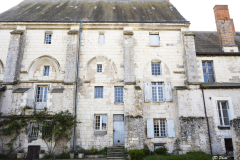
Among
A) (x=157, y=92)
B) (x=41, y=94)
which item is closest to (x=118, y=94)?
(x=157, y=92)

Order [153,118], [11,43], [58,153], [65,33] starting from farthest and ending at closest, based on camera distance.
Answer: [65,33], [11,43], [153,118], [58,153]

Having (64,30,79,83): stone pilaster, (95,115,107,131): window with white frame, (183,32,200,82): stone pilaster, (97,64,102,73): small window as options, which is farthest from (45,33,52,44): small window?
(183,32,200,82): stone pilaster

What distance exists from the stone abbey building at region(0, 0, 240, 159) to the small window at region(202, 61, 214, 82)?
84 millimetres

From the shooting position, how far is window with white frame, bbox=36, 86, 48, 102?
1382 centimetres

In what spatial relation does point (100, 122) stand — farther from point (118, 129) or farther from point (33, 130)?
point (33, 130)

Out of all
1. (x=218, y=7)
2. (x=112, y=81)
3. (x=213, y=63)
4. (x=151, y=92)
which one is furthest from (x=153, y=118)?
(x=218, y=7)

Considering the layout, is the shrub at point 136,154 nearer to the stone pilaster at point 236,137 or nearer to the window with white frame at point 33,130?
the stone pilaster at point 236,137

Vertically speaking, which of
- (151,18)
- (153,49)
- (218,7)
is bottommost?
(153,49)

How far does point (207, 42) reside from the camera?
55.2ft

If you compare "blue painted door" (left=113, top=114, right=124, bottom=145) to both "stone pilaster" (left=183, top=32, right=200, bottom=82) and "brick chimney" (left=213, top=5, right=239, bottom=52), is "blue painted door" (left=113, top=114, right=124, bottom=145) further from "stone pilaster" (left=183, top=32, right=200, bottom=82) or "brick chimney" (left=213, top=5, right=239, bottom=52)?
"brick chimney" (left=213, top=5, right=239, bottom=52)

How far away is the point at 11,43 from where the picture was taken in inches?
569

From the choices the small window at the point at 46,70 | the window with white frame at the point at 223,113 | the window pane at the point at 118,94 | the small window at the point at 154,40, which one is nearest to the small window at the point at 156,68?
the small window at the point at 154,40

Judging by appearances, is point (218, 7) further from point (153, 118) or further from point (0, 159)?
point (0, 159)

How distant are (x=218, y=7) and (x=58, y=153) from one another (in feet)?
62.5
